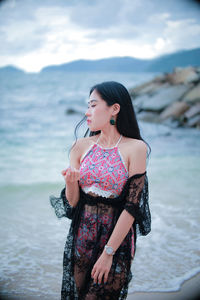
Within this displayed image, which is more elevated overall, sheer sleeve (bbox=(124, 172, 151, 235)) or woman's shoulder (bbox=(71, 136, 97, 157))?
woman's shoulder (bbox=(71, 136, 97, 157))

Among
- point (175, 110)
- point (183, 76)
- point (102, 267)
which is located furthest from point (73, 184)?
point (183, 76)

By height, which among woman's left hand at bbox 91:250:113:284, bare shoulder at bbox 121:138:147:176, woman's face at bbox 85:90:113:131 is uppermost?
woman's face at bbox 85:90:113:131

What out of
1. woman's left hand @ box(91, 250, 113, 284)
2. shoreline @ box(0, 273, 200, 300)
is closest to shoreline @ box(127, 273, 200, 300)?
shoreline @ box(0, 273, 200, 300)

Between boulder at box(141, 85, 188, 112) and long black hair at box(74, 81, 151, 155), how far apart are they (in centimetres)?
1396

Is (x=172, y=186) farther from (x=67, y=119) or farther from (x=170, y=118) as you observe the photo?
(x=67, y=119)

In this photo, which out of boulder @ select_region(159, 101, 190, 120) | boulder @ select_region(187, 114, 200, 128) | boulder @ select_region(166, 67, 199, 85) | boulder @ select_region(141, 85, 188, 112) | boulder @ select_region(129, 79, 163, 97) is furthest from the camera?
boulder @ select_region(129, 79, 163, 97)

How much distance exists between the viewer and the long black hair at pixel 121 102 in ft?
6.86

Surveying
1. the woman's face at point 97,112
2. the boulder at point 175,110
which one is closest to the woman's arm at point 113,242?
the woman's face at point 97,112

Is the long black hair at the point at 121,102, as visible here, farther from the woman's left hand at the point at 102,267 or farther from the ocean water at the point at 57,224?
the ocean water at the point at 57,224

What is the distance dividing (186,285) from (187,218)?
5.83ft

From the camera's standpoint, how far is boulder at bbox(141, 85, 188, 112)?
627 inches

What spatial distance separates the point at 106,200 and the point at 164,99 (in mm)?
14774

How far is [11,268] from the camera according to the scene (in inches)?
149

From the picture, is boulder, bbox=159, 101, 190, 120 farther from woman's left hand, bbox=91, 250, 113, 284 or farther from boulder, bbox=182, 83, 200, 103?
woman's left hand, bbox=91, 250, 113, 284
